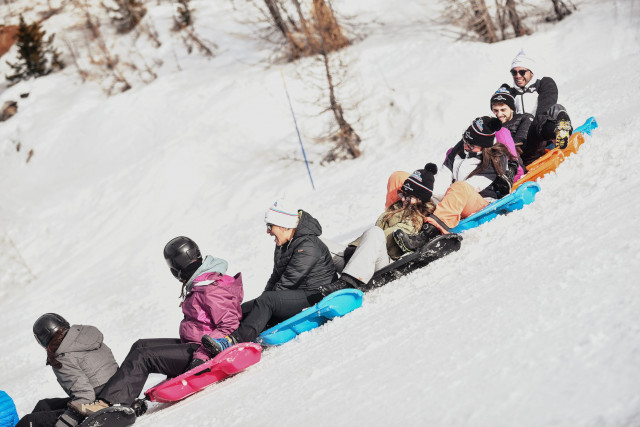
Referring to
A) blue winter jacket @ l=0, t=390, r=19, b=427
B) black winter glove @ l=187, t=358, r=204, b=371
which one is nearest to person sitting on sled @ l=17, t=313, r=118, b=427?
blue winter jacket @ l=0, t=390, r=19, b=427

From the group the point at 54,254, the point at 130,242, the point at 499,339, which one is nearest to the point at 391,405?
the point at 499,339

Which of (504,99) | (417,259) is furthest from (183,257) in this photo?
(504,99)

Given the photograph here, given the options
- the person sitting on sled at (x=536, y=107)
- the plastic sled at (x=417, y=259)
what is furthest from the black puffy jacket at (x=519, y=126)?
the plastic sled at (x=417, y=259)

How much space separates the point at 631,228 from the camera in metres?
3.73

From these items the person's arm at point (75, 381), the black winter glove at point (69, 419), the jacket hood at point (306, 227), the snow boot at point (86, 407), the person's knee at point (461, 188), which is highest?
the jacket hood at point (306, 227)

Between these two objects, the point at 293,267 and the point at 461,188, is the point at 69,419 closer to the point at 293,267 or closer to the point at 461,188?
the point at 293,267

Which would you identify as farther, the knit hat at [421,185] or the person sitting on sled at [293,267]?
the knit hat at [421,185]

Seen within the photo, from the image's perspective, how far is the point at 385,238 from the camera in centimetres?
529

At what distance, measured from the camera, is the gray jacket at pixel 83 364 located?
4.50 meters

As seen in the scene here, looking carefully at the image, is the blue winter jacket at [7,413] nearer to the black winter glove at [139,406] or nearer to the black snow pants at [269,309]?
the black winter glove at [139,406]

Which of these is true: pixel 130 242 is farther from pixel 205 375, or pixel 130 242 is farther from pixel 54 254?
pixel 205 375

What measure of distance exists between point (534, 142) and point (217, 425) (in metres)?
4.61

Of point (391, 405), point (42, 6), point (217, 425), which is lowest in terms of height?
point (217, 425)

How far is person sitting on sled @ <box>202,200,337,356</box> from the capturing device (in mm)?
5035
